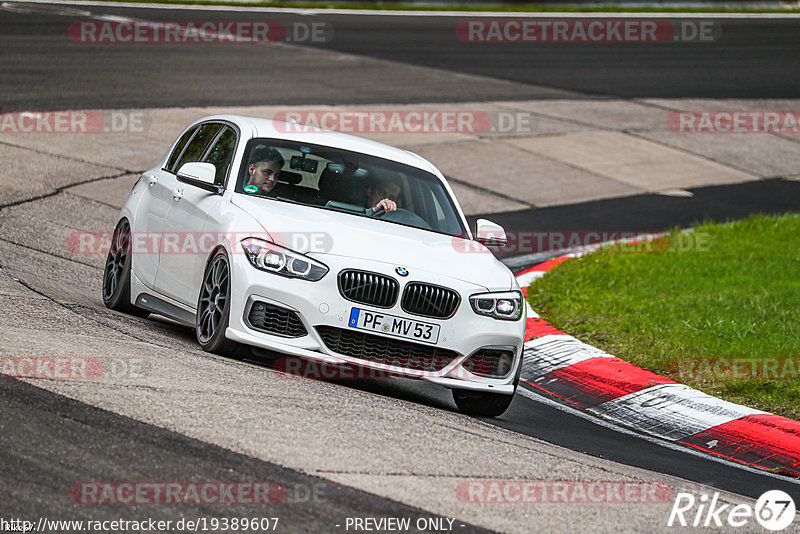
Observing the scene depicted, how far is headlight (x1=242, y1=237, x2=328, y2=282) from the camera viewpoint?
7.12 m

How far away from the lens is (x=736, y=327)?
32.6 ft

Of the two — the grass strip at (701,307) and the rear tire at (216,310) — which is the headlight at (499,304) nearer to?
the rear tire at (216,310)

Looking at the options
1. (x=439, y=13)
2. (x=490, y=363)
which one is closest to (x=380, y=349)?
(x=490, y=363)

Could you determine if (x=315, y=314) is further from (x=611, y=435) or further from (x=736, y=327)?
(x=736, y=327)

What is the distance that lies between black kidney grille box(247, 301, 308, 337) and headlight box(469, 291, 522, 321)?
1074 millimetres

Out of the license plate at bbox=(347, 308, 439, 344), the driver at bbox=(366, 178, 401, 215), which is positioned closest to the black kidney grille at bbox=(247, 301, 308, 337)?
the license plate at bbox=(347, 308, 439, 344)

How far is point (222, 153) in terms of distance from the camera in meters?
8.65

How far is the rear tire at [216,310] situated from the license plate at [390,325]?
0.73m

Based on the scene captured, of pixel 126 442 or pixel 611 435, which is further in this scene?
pixel 611 435

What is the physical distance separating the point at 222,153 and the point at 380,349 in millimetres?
2262

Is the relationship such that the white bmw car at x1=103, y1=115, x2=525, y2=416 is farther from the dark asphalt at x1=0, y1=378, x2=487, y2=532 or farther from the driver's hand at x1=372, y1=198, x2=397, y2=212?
the dark asphalt at x1=0, y1=378, x2=487, y2=532

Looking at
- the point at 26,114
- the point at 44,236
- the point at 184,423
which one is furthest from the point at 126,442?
the point at 26,114

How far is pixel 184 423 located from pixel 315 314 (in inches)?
62.9

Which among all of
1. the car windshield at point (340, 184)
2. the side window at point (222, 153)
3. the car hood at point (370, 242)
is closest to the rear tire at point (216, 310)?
the car hood at point (370, 242)
